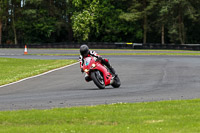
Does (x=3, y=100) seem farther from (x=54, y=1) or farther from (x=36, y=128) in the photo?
(x=54, y=1)

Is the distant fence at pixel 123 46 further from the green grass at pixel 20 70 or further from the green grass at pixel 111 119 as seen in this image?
the green grass at pixel 111 119

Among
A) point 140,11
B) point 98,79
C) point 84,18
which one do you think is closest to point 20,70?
point 98,79

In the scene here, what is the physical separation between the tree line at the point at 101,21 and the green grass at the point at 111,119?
44.2 metres

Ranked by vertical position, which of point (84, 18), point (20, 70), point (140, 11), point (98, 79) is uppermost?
point (140, 11)

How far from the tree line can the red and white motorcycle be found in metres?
39.6

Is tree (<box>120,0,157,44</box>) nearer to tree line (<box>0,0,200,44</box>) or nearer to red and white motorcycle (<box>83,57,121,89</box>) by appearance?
tree line (<box>0,0,200,44</box>)

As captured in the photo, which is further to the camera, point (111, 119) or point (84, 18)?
point (84, 18)

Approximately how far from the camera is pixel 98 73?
13.3 meters

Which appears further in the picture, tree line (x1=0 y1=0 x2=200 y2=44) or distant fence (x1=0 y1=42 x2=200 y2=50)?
tree line (x1=0 y1=0 x2=200 y2=44)

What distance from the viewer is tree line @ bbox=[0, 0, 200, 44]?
54.4 m

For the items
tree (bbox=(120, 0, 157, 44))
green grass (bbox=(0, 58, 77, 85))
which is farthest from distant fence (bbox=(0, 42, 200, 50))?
green grass (bbox=(0, 58, 77, 85))

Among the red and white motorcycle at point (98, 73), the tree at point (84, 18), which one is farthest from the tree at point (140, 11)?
the red and white motorcycle at point (98, 73)

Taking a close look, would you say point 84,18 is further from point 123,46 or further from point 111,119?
point 111,119

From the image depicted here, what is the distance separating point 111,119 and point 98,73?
555 cm
